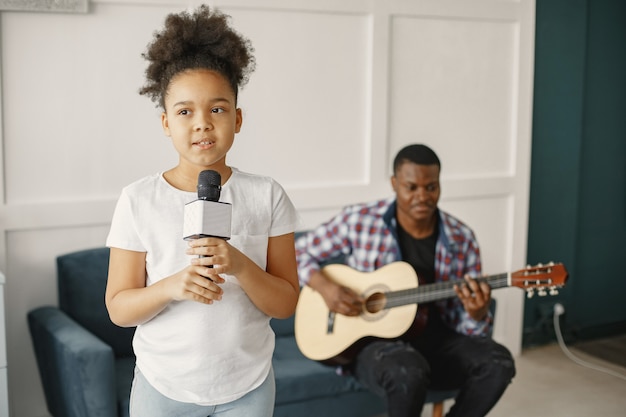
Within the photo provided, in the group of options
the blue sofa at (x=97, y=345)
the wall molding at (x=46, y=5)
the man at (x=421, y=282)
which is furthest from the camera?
the wall molding at (x=46, y=5)

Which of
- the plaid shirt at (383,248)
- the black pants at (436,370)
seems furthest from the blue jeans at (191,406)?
the plaid shirt at (383,248)

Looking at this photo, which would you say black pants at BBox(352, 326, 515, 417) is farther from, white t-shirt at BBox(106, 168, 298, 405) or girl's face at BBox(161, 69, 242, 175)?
girl's face at BBox(161, 69, 242, 175)

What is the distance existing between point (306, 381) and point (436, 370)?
45cm

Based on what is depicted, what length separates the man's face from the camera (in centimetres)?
276

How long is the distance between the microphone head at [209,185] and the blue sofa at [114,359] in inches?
55.2

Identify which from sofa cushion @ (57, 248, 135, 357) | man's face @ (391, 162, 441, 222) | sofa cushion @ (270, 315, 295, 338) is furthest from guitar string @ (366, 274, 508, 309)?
sofa cushion @ (57, 248, 135, 357)

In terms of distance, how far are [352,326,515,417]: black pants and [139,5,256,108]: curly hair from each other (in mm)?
1496

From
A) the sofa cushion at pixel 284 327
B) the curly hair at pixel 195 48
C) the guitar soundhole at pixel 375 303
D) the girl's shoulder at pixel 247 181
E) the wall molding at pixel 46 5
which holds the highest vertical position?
the wall molding at pixel 46 5

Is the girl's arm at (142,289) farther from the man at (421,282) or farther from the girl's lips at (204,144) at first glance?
the man at (421,282)

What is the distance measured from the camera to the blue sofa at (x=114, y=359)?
2.53 meters

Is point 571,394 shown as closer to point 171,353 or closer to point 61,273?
point 61,273

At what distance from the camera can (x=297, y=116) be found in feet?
11.1

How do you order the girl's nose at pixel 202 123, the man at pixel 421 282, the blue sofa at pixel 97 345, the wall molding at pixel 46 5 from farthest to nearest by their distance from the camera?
the wall molding at pixel 46 5, the man at pixel 421 282, the blue sofa at pixel 97 345, the girl's nose at pixel 202 123

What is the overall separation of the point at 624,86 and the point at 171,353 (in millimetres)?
3723
